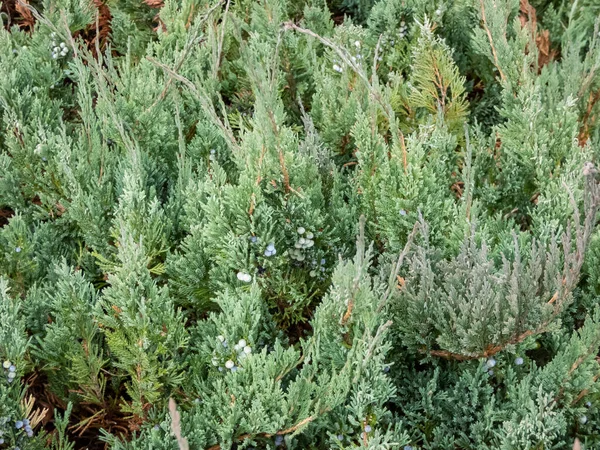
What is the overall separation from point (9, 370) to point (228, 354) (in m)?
0.53

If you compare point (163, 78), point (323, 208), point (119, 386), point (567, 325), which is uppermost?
point (163, 78)

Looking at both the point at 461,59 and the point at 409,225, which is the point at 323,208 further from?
the point at 461,59

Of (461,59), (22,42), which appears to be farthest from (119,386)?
(461,59)

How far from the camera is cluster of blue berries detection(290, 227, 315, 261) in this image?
5.49 feet

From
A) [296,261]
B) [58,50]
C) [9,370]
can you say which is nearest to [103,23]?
[58,50]

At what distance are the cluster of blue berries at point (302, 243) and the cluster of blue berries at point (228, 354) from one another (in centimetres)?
32

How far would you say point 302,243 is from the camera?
66.1 inches

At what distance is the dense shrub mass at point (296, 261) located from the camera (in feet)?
4.79

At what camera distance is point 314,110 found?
2.27 metres

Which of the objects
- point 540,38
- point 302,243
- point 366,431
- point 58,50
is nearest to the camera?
point 366,431

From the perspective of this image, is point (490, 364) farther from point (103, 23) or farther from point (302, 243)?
point (103, 23)

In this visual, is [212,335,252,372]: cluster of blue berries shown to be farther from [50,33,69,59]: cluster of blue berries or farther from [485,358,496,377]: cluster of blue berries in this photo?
[50,33,69,59]: cluster of blue berries

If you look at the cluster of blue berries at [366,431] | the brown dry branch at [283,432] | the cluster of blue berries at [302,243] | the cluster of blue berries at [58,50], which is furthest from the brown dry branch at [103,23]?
the cluster of blue berries at [366,431]

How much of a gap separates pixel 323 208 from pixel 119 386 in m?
0.78
